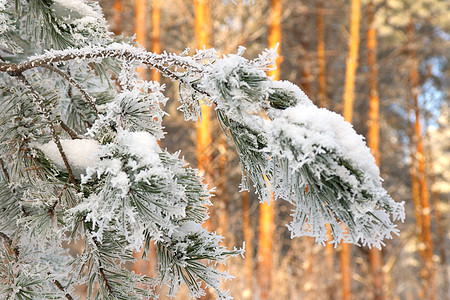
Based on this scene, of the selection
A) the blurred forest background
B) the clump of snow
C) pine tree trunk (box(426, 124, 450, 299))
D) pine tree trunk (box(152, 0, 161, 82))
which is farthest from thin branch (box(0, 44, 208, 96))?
pine tree trunk (box(426, 124, 450, 299))

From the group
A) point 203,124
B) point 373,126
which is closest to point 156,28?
point 203,124

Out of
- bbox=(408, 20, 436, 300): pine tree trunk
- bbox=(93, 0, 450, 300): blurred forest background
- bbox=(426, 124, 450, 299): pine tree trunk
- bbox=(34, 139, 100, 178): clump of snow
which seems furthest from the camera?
bbox=(426, 124, 450, 299): pine tree trunk

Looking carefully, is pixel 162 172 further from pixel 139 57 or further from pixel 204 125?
pixel 204 125

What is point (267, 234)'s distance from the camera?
6355 mm

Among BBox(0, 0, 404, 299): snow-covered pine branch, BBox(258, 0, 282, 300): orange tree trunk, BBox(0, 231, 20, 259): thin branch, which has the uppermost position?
BBox(258, 0, 282, 300): orange tree trunk

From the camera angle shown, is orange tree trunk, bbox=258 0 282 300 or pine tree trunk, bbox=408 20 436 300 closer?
orange tree trunk, bbox=258 0 282 300

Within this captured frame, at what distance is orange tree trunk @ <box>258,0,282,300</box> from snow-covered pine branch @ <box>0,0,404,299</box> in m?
4.99

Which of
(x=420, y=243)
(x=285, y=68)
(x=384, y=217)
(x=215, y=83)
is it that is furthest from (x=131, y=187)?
(x=285, y=68)

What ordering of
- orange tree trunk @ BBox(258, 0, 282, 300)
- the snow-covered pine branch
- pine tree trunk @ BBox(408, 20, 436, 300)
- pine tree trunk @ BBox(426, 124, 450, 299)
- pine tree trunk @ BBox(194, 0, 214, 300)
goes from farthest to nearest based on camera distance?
pine tree trunk @ BBox(426, 124, 450, 299), pine tree trunk @ BBox(408, 20, 436, 300), orange tree trunk @ BBox(258, 0, 282, 300), pine tree trunk @ BBox(194, 0, 214, 300), the snow-covered pine branch

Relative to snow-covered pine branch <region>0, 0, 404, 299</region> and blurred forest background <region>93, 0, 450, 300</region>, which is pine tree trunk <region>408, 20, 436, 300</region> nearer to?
blurred forest background <region>93, 0, 450, 300</region>

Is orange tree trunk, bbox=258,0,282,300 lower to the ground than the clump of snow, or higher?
higher

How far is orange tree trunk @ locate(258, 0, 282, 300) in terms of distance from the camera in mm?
6118

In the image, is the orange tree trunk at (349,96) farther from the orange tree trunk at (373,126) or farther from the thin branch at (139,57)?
the thin branch at (139,57)

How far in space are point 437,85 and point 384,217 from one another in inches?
515
